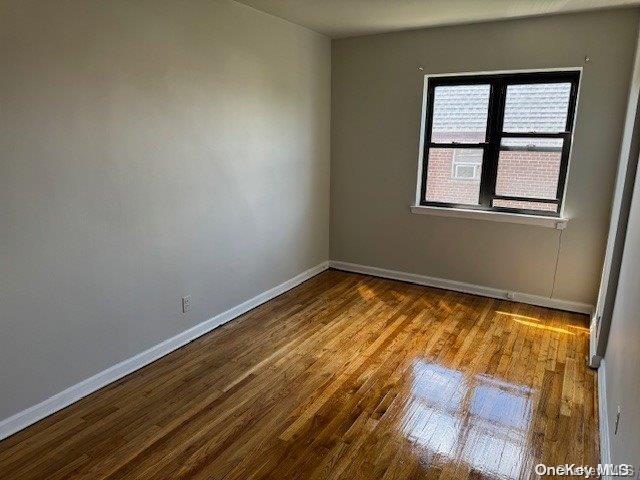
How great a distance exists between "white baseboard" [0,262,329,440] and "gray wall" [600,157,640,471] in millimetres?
2650

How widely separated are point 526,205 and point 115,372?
3.58m

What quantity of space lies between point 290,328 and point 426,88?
2.60 meters

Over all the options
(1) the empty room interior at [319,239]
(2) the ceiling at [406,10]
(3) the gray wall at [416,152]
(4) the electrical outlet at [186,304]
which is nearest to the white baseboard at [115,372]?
(1) the empty room interior at [319,239]

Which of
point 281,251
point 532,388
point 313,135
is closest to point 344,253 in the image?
point 281,251

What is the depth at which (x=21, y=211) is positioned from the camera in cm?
219

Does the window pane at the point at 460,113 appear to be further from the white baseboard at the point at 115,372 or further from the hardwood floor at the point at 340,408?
the white baseboard at the point at 115,372

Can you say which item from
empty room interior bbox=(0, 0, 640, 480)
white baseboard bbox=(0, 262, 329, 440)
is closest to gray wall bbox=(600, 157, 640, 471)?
empty room interior bbox=(0, 0, 640, 480)

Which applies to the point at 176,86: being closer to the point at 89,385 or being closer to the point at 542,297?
the point at 89,385

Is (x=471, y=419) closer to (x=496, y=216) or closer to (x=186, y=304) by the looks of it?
(x=186, y=304)

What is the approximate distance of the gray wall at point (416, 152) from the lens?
3.50m

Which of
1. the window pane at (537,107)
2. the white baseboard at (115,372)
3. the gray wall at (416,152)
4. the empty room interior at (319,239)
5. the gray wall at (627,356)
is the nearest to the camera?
the gray wall at (627,356)

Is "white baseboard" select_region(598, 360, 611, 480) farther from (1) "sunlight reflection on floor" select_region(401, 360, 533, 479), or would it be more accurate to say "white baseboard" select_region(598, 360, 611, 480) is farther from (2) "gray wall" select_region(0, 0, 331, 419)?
(2) "gray wall" select_region(0, 0, 331, 419)

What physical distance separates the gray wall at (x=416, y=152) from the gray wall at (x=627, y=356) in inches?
48.2

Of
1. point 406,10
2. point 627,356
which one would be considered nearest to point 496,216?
point 406,10
